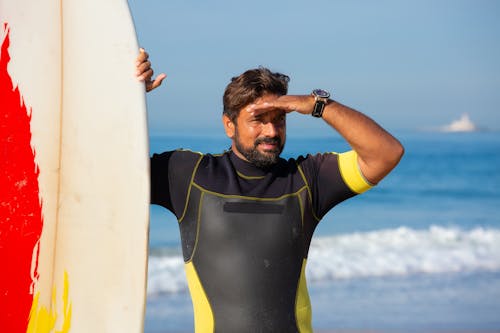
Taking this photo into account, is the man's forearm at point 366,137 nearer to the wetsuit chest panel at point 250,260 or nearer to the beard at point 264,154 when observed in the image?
the beard at point 264,154

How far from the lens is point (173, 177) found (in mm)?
3311

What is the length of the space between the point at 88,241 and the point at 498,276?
7939mm

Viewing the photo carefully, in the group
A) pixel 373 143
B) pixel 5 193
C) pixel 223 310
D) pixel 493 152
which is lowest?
pixel 493 152

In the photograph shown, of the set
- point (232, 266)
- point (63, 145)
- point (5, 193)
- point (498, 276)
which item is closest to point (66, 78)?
point (63, 145)

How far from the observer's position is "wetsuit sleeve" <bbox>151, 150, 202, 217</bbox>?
3283 millimetres

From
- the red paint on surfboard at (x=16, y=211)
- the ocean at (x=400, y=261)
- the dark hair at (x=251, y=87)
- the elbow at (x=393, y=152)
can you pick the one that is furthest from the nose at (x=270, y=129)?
the ocean at (x=400, y=261)

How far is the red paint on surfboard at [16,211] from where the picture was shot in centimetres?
354

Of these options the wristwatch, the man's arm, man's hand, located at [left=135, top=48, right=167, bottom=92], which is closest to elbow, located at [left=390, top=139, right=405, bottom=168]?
the man's arm

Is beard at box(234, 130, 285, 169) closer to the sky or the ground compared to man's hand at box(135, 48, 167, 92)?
closer to the ground

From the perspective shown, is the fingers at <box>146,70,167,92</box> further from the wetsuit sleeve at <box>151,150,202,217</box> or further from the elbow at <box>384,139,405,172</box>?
the elbow at <box>384,139,405,172</box>

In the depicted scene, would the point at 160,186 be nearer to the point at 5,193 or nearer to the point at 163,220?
the point at 5,193

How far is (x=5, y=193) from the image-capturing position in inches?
139

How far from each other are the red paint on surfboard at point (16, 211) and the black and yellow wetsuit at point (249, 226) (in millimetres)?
549

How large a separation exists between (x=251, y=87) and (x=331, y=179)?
1.41 ft
